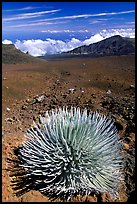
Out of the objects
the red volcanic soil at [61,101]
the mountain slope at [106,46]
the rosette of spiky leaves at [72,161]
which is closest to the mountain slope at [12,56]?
the red volcanic soil at [61,101]

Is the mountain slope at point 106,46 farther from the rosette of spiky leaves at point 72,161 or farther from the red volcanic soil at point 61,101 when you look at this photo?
the rosette of spiky leaves at point 72,161

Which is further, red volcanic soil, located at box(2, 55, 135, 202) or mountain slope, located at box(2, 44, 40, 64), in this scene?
mountain slope, located at box(2, 44, 40, 64)

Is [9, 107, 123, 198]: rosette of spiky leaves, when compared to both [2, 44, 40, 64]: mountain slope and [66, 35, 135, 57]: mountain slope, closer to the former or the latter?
[2, 44, 40, 64]: mountain slope

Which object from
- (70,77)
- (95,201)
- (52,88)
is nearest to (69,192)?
(95,201)

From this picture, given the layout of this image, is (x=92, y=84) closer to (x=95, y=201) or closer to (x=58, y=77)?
(x=58, y=77)

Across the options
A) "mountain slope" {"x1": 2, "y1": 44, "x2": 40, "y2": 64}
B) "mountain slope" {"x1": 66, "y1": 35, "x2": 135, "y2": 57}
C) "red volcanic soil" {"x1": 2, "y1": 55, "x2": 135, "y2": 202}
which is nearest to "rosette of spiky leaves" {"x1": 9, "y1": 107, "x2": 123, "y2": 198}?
"red volcanic soil" {"x1": 2, "y1": 55, "x2": 135, "y2": 202}

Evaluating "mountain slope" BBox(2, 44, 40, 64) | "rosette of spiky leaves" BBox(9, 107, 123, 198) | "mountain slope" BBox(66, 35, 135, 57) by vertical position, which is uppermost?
"mountain slope" BBox(66, 35, 135, 57)
